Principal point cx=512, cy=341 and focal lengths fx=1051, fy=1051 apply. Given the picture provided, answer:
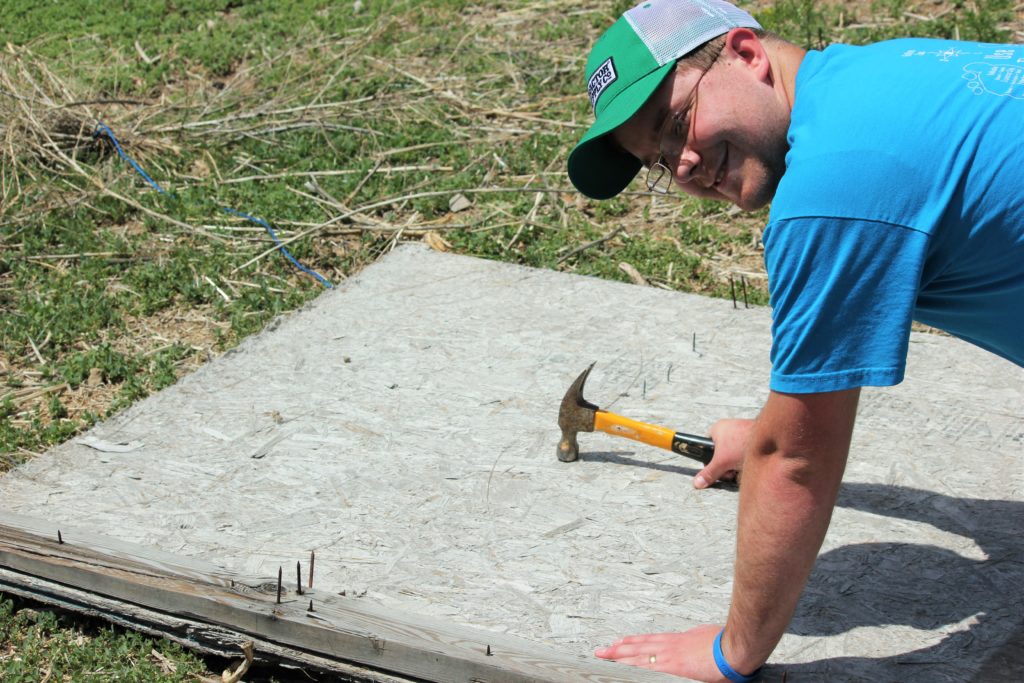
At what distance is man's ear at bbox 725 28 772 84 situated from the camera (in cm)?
202

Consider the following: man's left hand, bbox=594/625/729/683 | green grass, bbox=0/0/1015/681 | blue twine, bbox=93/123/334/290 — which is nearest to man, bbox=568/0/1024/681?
man's left hand, bbox=594/625/729/683

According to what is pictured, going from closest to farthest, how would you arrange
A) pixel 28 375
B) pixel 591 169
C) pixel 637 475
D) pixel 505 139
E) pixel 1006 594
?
pixel 591 169, pixel 1006 594, pixel 637 475, pixel 28 375, pixel 505 139

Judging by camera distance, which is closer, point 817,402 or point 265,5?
point 817,402

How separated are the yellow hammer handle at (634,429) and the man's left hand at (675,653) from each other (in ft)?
2.57

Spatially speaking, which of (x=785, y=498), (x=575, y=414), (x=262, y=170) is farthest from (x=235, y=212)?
(x=785, y=498)

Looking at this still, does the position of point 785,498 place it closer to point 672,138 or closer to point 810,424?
point 810,424

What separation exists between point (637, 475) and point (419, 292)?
1.61 meters

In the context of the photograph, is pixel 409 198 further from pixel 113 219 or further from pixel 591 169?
pixel 591 169

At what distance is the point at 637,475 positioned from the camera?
11.1 ft

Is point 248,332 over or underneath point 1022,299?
underneath

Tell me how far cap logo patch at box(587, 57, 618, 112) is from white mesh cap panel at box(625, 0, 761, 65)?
9 centimetres

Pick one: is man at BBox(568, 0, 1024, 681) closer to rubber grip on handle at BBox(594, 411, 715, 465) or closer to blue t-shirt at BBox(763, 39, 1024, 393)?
blue t-shirt at BBox(763, 39, 1024, 393)

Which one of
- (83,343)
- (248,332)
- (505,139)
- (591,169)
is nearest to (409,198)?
(505,139)

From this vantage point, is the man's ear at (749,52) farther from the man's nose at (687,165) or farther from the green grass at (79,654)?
the green grass at (79,654)
